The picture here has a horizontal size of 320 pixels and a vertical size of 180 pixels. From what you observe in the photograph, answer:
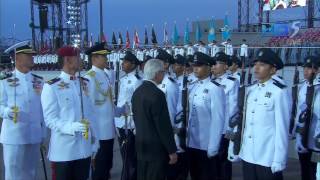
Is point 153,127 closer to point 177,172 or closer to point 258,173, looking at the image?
point 258,173

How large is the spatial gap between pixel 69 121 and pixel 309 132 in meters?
2.90

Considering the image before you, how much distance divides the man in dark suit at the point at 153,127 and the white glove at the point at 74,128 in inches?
25.2

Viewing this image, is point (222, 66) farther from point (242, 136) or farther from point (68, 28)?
point (68, 28)

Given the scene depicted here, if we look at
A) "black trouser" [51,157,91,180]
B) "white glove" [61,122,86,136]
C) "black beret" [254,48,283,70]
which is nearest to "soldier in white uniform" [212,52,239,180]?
"black beret" [254,48,283,70]

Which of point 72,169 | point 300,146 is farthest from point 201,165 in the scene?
point 72,169

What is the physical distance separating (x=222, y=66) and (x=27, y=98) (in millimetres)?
3290

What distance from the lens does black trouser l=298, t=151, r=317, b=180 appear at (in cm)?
609

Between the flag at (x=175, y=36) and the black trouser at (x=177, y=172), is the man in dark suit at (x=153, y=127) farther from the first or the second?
the flag at (x=175, y=36)

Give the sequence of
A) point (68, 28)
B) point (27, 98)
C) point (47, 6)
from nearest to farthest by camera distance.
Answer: point (27, 98)
point (68, 28)
point (47, 6)

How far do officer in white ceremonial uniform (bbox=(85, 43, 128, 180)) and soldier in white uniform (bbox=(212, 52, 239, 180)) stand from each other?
1.51m

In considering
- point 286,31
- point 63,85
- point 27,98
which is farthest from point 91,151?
point 286,31

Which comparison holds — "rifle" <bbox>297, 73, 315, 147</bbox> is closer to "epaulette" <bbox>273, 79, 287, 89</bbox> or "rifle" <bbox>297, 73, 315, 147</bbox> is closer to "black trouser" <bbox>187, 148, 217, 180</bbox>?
"black trouser" <bbox>187, 148, 217, 180</bbox>

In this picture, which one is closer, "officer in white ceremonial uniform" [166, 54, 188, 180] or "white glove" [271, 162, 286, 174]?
"white glove" [271, 162, 286, 174]

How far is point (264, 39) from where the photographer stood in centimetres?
3422
